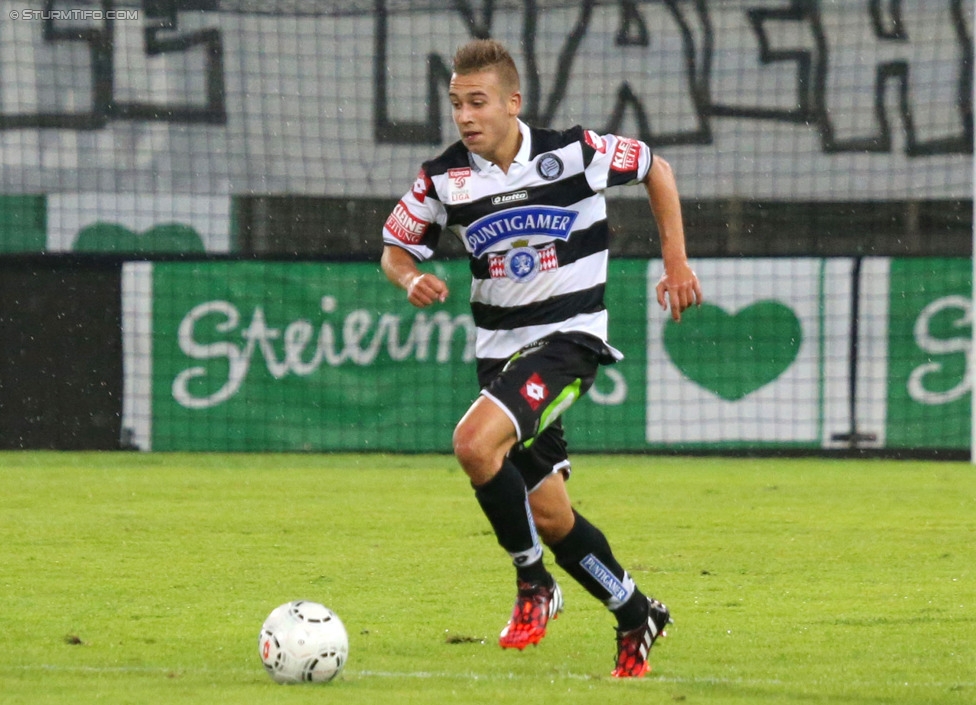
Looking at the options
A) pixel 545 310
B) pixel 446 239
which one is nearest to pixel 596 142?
pixel 545 310

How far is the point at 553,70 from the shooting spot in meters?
13.4

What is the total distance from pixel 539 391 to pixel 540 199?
2.12 feet

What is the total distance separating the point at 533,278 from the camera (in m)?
5.12

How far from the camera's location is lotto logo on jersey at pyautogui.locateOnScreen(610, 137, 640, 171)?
524cm

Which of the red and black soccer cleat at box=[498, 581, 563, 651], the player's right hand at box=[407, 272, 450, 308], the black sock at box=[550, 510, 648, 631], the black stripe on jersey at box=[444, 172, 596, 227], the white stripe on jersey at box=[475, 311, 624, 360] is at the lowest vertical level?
the red and black soccer cleat at box=[498, 581, 563, 651]

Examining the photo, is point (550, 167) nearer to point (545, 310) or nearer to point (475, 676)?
point (545, 310)

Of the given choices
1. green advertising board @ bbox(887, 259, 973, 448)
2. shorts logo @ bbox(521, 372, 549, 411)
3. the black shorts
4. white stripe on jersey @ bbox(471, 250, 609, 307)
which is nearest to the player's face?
white stripe on jersey @ bbox(471, 250, 609, 307)

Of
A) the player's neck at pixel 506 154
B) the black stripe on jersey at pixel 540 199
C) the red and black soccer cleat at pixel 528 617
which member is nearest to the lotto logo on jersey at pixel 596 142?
the black stripe on jersey at pixel 540 199

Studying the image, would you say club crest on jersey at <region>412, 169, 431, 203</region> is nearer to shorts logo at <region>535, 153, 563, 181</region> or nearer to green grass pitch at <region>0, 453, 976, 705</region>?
shorts logo at <region>535, 153, 563, 181</region>

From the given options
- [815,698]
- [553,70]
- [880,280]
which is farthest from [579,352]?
[553,70]

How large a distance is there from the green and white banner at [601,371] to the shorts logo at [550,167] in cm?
715

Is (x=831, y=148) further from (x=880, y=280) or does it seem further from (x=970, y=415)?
(x=970, y=415)

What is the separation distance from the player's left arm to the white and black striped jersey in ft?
0.18

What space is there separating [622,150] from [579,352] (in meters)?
0.69
